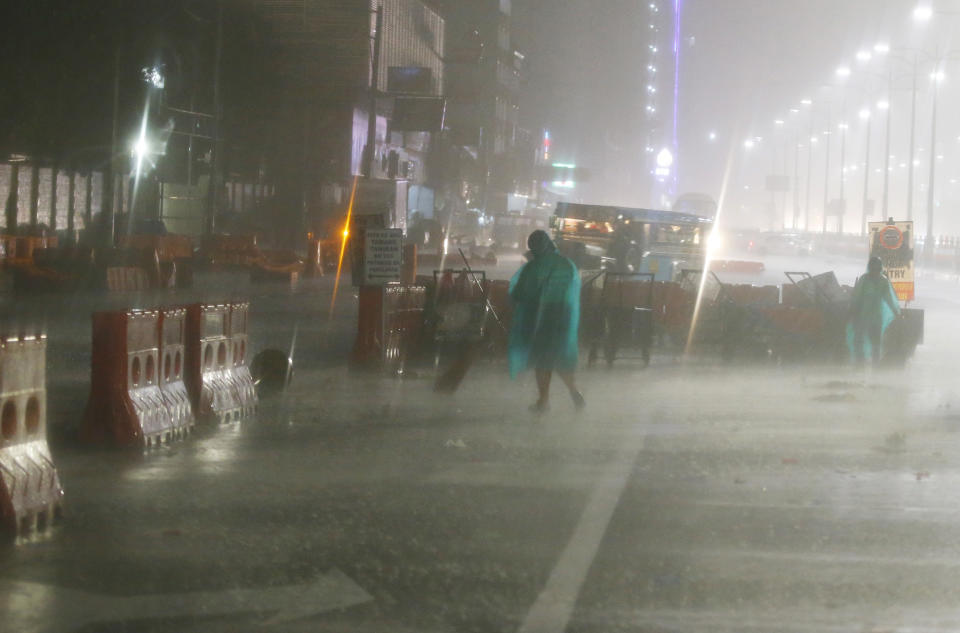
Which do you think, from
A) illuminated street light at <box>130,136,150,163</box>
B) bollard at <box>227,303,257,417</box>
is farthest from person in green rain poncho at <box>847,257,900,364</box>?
illuminated street light at <box>130,136,150,163</box>

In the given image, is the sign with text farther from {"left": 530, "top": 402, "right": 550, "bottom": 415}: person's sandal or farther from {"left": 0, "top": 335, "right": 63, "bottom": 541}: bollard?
{"left": 0, "top": 335, "right": 63, "bottom": 541}: bollard

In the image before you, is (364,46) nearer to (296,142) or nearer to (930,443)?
(296,142)

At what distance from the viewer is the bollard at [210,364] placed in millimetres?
12031

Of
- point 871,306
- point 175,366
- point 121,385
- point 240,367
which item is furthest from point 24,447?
point 871,306

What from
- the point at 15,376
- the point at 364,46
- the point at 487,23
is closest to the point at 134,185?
the point at 364,46

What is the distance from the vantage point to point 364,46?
70375 mm

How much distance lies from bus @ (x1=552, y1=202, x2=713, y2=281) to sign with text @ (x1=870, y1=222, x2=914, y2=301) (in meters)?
15.6

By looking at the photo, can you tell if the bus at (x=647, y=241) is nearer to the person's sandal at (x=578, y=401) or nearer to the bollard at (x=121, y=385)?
the person's sandal at (x=578, y=401)

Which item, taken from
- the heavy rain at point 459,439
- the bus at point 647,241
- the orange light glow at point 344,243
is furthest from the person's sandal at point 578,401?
the bus at point 647,241

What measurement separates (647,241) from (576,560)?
33.2 metres

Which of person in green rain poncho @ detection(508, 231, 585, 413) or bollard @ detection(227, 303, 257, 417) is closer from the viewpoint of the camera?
bollard @ detection(227, 303, 257, 417)

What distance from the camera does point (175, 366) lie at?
11.7m

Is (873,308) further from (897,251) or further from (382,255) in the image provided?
(382,255)

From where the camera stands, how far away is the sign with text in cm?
2220
